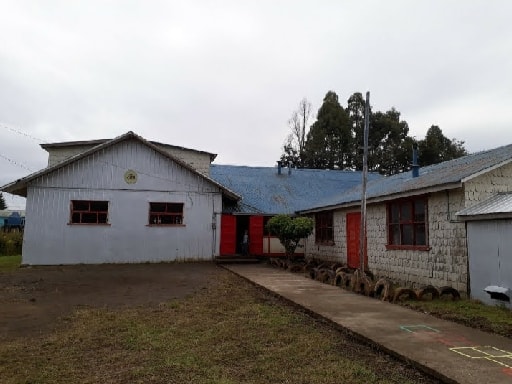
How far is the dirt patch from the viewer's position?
7953mm

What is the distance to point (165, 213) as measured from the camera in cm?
1970

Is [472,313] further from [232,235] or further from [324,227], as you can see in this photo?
[232,235]

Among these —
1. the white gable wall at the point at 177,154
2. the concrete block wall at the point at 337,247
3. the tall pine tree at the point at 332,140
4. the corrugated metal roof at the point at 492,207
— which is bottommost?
the concrete block wall at the point at 337,247

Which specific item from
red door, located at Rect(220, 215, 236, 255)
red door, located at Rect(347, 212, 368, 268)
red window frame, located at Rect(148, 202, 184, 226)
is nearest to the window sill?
red door, located at Rect(347, 212, 368, 268)

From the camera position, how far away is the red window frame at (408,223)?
36.1 ft

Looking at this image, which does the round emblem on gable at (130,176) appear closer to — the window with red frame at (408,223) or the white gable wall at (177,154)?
the white gable wall at (177,154)

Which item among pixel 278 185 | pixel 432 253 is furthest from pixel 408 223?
pixel 278 185

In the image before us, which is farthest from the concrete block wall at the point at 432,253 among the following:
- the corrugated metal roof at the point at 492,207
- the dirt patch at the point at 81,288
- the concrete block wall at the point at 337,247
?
the dirt patch at the point at 81,288

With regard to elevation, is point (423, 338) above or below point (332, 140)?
below

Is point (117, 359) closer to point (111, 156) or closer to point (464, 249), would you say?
point (464, 249)

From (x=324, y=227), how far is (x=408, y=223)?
22.2 feet

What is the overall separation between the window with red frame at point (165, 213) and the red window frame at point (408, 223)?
10728 mm

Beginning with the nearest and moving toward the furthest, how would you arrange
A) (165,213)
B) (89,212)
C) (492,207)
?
(492,207)
(89,212)
(165,213)

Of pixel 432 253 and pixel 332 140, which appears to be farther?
pixel 332 140
